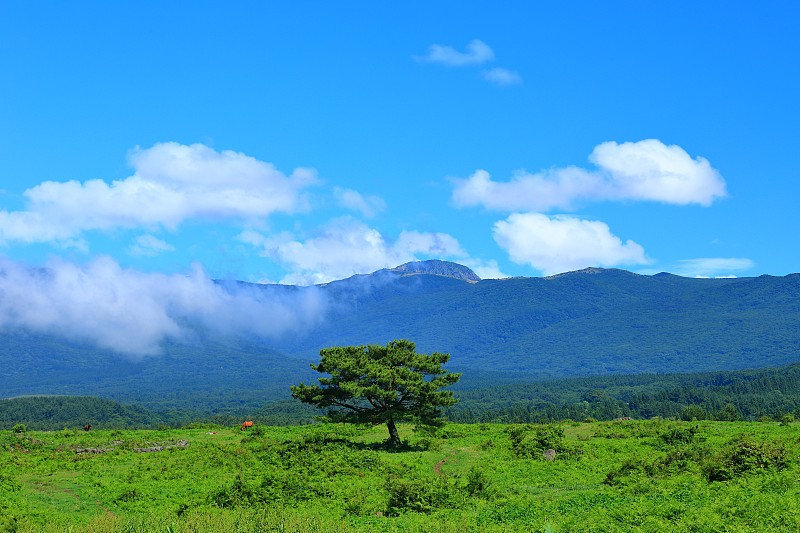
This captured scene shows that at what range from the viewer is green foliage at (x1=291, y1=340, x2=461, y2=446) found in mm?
49688

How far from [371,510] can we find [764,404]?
168m

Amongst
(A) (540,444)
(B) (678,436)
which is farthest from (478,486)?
(B) (678,436)

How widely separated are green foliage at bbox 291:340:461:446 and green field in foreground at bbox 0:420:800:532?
2184 millimetres

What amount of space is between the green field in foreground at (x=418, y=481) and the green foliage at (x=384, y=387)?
2.18 m

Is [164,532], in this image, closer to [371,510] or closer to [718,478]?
[371,510]

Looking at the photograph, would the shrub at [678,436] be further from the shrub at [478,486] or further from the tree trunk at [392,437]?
the tree trunk at [392,437]

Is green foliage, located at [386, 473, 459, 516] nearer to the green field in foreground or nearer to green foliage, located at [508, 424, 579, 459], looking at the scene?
the green field in foreground

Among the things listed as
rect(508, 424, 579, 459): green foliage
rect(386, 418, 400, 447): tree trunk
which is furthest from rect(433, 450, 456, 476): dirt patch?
rect(386, 418, 400, 447): tree trunk

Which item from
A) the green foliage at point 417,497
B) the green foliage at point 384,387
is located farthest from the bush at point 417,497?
the green foliage at point 384,387

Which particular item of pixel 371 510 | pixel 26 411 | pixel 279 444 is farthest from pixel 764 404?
pixel 26 411

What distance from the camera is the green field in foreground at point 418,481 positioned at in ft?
76.0

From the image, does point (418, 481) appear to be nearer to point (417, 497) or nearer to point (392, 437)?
point (417, 497)

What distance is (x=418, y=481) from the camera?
100 feet

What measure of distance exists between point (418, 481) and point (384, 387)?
777 inches
